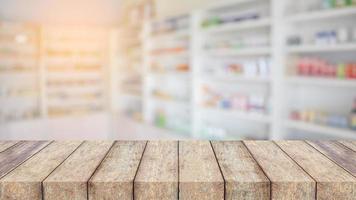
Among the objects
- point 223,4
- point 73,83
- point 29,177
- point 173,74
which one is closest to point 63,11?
point 73,83

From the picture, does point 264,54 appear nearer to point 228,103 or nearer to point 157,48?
point 228,103

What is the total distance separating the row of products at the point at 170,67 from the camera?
5.31 metres

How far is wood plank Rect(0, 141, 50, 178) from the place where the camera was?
1044 millimetres

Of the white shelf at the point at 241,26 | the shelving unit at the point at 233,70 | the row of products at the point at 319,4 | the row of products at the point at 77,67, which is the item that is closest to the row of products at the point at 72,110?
the row of products at the point at 77,67

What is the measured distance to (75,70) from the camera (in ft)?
23.7

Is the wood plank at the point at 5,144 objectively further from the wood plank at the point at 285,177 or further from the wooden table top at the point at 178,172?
the wood plank at the point at 285,177

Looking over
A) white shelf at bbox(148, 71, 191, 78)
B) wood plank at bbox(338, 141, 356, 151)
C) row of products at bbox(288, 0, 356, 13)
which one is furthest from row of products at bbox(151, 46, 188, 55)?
wood plank at bbox(338, 141, 356, 151)

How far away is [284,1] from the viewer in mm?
3725

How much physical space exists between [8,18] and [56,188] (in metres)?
6.58

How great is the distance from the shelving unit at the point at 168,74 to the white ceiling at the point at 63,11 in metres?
1.80

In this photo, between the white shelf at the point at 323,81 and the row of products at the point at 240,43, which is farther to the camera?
the row of products at the point at 240,43

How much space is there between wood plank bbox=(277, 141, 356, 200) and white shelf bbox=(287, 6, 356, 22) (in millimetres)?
2326

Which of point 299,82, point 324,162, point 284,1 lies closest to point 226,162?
point 324,162

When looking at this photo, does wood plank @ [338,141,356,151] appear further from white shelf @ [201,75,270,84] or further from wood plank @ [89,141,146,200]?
white shelf @ [201,75,270,84]
